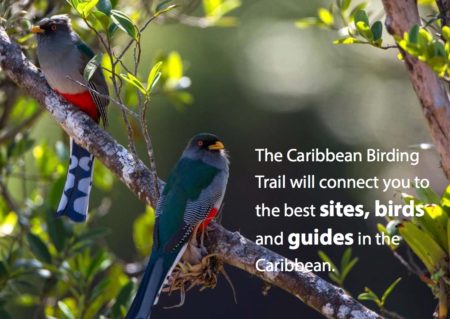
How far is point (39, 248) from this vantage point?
4074mm

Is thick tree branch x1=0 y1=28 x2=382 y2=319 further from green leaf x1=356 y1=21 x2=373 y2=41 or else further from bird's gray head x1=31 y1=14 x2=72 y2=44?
green leaf x1=356 y1=21 x2=373 y2=41

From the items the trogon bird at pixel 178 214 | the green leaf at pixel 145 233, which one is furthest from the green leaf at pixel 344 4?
the green leaf at pixel 145 233

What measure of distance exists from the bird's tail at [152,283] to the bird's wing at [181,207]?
43 millimetres

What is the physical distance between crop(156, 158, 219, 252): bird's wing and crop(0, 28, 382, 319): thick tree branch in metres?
0.08

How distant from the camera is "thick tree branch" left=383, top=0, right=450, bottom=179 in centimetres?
298

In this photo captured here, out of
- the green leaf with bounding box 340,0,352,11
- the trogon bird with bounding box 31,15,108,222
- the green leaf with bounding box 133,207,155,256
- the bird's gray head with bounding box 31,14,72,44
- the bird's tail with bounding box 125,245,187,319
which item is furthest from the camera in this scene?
the green leaf with bounding box 133,207,155,256

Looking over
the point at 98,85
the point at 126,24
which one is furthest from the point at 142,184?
the point at 98,85

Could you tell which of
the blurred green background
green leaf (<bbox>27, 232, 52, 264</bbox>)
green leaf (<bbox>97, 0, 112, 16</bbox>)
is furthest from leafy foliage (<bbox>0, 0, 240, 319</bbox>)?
the blurred green background

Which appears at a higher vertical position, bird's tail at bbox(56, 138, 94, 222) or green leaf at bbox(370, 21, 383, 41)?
green leaf at bbox(370, 21, 383, 41)

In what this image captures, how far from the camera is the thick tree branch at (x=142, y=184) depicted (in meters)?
2.87

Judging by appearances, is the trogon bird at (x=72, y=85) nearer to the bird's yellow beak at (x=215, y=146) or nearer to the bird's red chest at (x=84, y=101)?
the bird's red chest at (x=84, y=101)

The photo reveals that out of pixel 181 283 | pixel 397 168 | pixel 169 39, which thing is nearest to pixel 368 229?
pixel 397 168

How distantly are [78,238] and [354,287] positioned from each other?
10.8 feet

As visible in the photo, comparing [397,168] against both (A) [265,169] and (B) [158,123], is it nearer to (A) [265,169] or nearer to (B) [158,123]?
(A) [265,169]
